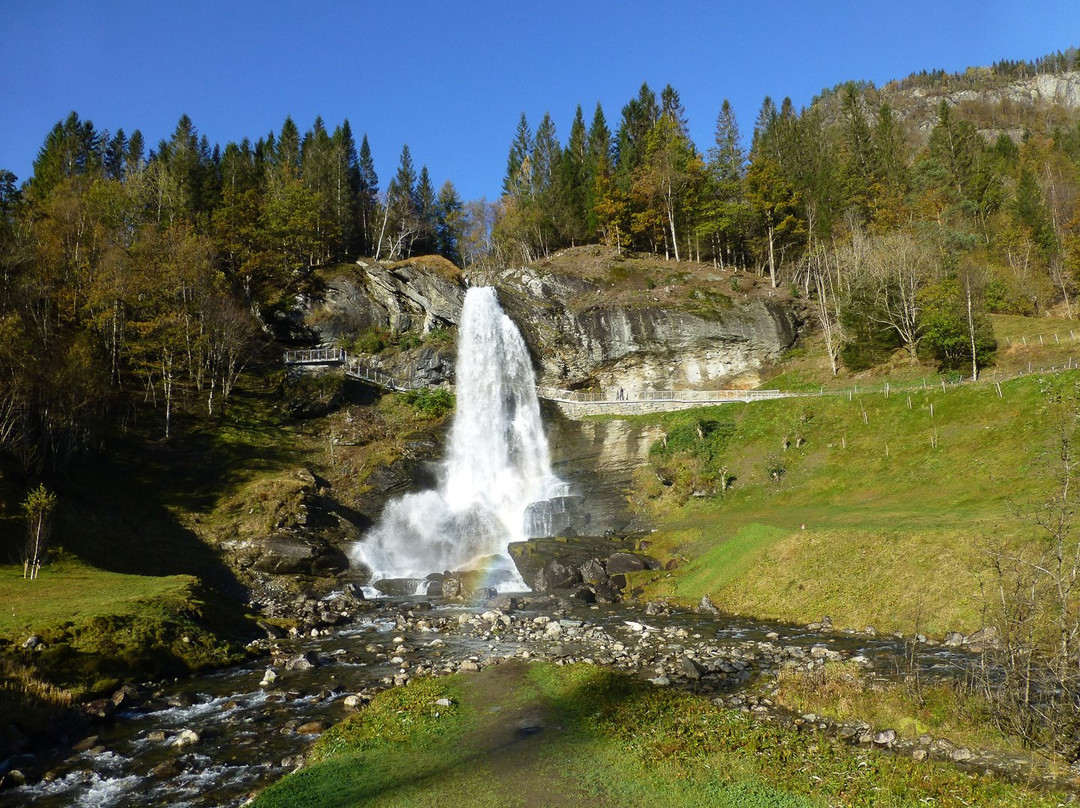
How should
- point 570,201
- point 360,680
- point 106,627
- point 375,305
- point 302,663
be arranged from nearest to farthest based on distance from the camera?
1. point 360,680
2. point 106,627
3. point 302,663
4. point 375,305
5. point 570,201

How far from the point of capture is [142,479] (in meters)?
33.5

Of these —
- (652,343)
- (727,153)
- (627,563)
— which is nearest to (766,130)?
(727,153)

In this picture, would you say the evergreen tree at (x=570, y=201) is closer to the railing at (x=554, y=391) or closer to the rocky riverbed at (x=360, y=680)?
the railing at (x=554, y=391)

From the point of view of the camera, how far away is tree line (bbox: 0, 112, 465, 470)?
3005 centimetres

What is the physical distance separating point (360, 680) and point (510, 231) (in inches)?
2547

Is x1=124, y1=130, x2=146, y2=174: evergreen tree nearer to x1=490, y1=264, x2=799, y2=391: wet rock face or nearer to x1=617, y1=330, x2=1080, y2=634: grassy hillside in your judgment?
x1=490, y1=264, x2=799, y2=391: wet rock face

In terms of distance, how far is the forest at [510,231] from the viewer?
1508 inches

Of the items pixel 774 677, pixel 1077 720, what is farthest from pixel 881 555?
pixel 1077 720

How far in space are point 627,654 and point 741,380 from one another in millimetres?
40487

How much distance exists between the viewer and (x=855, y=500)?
95.7 feet

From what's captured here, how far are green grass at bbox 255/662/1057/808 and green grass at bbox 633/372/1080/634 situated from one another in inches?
180

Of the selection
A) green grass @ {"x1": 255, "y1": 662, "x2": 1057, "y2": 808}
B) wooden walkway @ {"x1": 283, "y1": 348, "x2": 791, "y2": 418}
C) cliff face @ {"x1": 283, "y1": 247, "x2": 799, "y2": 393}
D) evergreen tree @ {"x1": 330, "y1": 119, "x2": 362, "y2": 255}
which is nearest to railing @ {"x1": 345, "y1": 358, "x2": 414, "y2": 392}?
wooden walkway @ {"x1": 283, "y1": 348, "x2": 791, "y2": 418}

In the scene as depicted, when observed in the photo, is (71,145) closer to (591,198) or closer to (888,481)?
(591,198)

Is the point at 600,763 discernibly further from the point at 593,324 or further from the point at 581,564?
the point at 593,324
